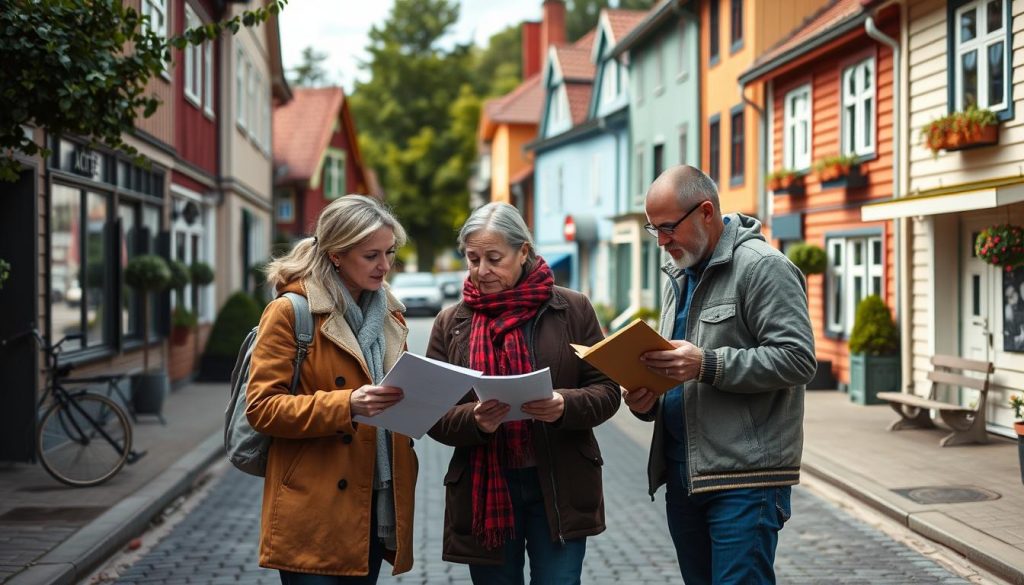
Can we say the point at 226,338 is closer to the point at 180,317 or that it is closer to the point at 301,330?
the point at 180,317

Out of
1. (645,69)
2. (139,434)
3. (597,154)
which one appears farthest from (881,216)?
(597,154)

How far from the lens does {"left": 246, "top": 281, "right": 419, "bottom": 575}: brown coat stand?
342cm

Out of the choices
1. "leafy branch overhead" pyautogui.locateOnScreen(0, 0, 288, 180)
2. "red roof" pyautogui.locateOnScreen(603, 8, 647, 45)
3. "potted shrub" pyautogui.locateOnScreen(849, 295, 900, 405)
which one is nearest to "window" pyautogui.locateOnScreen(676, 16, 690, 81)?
"red roof" pyautogui.locateOnScreen(603, 8, 647, 45)

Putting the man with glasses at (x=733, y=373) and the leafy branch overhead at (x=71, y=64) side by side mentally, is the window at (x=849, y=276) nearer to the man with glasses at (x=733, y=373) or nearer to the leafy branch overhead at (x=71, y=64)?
the leafy branch overhead at (x=71, y=64)

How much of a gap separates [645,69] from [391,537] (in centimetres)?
2517

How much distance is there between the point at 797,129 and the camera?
17719 mm

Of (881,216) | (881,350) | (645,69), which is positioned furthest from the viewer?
(645,69)

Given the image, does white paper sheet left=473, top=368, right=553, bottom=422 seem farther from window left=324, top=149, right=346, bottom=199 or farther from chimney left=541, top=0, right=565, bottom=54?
chimney left=541, top=0, right=565, bottom=54

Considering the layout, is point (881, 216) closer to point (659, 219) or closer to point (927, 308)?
point (927, 308)

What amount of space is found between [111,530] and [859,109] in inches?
452

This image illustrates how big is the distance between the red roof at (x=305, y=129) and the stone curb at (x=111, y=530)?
91.3 ft

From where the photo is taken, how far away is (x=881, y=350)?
14.2 m

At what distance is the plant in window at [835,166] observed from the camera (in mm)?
15289

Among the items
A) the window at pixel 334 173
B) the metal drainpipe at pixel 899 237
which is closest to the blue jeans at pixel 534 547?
the metal drainpipe at pixel 899 237
